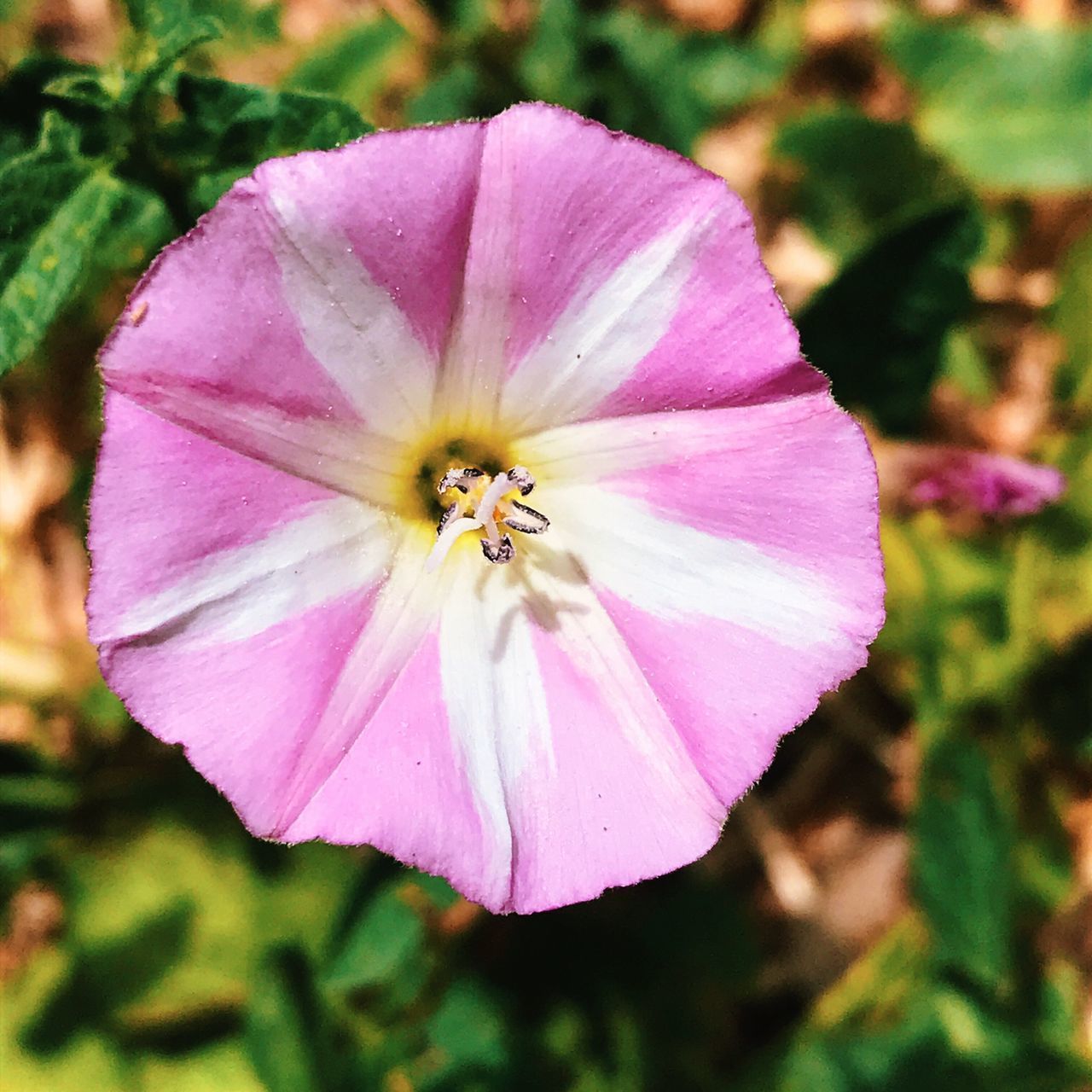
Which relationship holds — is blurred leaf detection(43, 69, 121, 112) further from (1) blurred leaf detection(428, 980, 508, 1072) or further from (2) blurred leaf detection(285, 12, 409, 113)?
(1) blurred leaf detection(428, 980, 508, 1072)

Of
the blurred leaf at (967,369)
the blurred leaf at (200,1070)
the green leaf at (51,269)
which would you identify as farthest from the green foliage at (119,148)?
the blurred leaf at (967,369)

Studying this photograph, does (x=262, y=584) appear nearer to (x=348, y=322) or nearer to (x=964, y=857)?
(x=348, y=322)

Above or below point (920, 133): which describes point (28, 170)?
above

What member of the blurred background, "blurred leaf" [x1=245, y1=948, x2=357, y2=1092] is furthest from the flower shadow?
"blurred leaf" [x1=245, y1=948, x2=357, y2=1092]

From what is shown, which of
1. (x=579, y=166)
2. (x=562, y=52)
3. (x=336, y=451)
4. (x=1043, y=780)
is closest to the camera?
(x=579, y=166)

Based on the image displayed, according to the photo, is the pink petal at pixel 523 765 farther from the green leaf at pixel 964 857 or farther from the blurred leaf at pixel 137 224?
the green leaf at pixel 964 857

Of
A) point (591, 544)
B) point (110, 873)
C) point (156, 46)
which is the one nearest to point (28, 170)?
→ point (156, 46)

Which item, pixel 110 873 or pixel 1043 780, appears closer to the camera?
pixel 110 873

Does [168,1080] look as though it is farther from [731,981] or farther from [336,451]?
[336,451]
